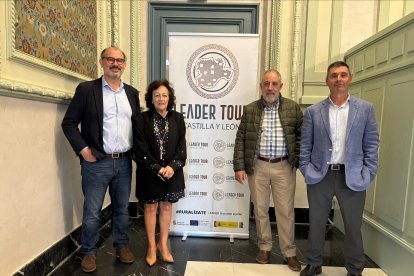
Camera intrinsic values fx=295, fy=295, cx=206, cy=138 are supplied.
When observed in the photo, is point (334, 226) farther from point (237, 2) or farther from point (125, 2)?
point (125, 2)

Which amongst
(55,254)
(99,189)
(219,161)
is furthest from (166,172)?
(55,254)

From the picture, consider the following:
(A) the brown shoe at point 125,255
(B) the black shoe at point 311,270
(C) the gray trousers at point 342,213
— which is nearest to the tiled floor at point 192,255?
(A) the brown shoe at point 125,255

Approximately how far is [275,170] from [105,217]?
1.90 metres

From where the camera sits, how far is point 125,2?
11.0 feet

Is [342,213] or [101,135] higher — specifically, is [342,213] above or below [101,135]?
below

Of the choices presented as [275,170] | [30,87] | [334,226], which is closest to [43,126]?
[30,87]

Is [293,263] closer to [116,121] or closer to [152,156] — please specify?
[152,156]

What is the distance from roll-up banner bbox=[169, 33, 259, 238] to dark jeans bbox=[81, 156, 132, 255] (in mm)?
668

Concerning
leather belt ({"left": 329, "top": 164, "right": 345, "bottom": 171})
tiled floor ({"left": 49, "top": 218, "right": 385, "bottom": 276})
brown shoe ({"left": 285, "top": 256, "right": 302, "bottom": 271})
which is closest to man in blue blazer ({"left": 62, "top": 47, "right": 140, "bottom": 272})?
tiled floor ({"left": 49, "top": 218, "right": 385, "bottom": 276})

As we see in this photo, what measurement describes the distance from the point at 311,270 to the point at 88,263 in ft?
5.63

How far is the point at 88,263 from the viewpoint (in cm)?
229

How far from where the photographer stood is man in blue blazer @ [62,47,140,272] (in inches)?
85.7

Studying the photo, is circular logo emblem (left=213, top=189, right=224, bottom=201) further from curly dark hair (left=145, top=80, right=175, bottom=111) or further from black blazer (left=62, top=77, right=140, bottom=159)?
black blazer (left=62, top=77, right=140, bottom=159)

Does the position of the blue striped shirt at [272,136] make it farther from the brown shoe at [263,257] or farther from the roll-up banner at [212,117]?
the brown shoe at [263,257]
